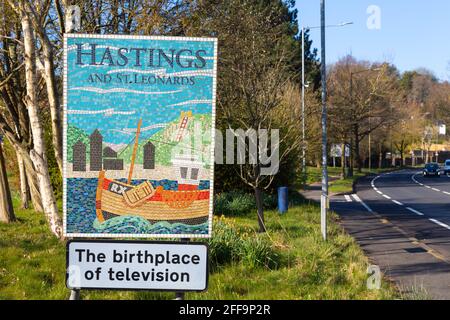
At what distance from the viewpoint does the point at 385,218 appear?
19484 millimetres

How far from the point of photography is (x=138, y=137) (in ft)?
14.0

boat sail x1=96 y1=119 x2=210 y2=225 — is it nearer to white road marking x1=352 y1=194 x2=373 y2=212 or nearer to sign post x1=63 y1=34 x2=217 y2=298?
sign post x1=63 y1=34 x2=217 y2=298

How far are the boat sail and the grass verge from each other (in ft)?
8.45

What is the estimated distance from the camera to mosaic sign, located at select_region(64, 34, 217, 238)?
163 inches

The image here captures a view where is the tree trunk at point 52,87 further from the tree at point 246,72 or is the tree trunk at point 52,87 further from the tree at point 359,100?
the tree at point 359,100

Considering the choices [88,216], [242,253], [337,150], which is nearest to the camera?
[88,216]

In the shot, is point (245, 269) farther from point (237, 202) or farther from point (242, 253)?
point (237, 202)

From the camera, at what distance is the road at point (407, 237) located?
958cm

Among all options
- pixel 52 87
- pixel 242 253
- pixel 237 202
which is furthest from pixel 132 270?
pixel 237 202

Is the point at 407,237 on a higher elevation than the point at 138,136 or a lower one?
lower

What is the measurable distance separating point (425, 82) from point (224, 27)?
96.0 m

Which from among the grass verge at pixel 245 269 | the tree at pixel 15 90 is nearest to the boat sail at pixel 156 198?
the grass verge at pixel 245 269
